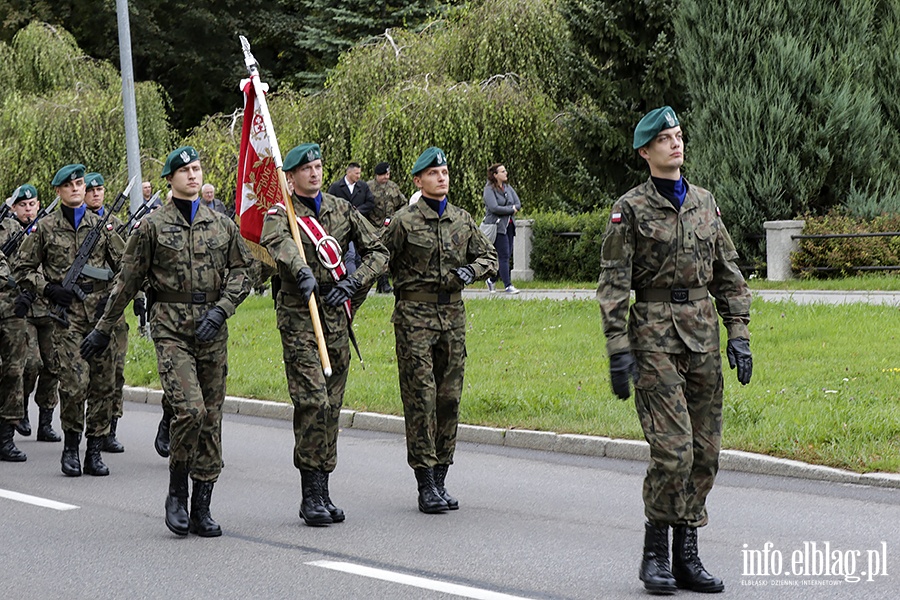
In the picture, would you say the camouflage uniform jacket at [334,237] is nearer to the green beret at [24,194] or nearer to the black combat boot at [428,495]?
the black combat boot at [428,495]

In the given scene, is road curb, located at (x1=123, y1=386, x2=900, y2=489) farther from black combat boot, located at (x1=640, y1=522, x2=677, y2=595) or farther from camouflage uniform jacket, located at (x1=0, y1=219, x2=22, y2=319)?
black combat boot, located at (x1=640, y1=522, x2=677, y2=595)

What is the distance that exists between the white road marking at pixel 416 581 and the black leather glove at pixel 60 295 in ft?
14.3

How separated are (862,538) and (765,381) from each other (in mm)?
4915

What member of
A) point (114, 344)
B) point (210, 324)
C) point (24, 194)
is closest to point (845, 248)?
point (24, 194)

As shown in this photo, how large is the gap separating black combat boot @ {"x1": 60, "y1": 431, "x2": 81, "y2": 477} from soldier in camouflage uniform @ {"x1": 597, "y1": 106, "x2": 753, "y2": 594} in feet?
18.0

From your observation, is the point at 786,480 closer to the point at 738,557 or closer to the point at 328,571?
the point at 738,557

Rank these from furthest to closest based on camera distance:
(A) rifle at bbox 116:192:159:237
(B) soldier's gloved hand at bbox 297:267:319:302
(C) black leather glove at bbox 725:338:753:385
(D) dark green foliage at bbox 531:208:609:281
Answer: (D) dark green foliage at bbox 531:208:609:281
(A) rifle at bbox 116:192:159:237
(B) soldier's gloved hand at bbox 297:267:319:302
(C) black leather glove at bbox 725:338:753:385

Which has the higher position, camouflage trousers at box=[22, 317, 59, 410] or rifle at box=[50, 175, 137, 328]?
rifle at box=[50, 175, 137, 328]

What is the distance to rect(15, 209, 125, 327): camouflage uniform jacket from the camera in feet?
35.6

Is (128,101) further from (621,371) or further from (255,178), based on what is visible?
(621,371)

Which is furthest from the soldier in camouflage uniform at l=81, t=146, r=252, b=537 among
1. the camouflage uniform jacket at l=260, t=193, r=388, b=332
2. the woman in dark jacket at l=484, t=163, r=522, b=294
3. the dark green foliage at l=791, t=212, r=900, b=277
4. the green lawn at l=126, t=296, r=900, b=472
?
the dark green foliage at l=791, t=212, r=900, b=277

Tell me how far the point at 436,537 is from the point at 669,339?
7.13ft

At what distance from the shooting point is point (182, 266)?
Answer: 8.14m

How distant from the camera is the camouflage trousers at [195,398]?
7.91 metres
